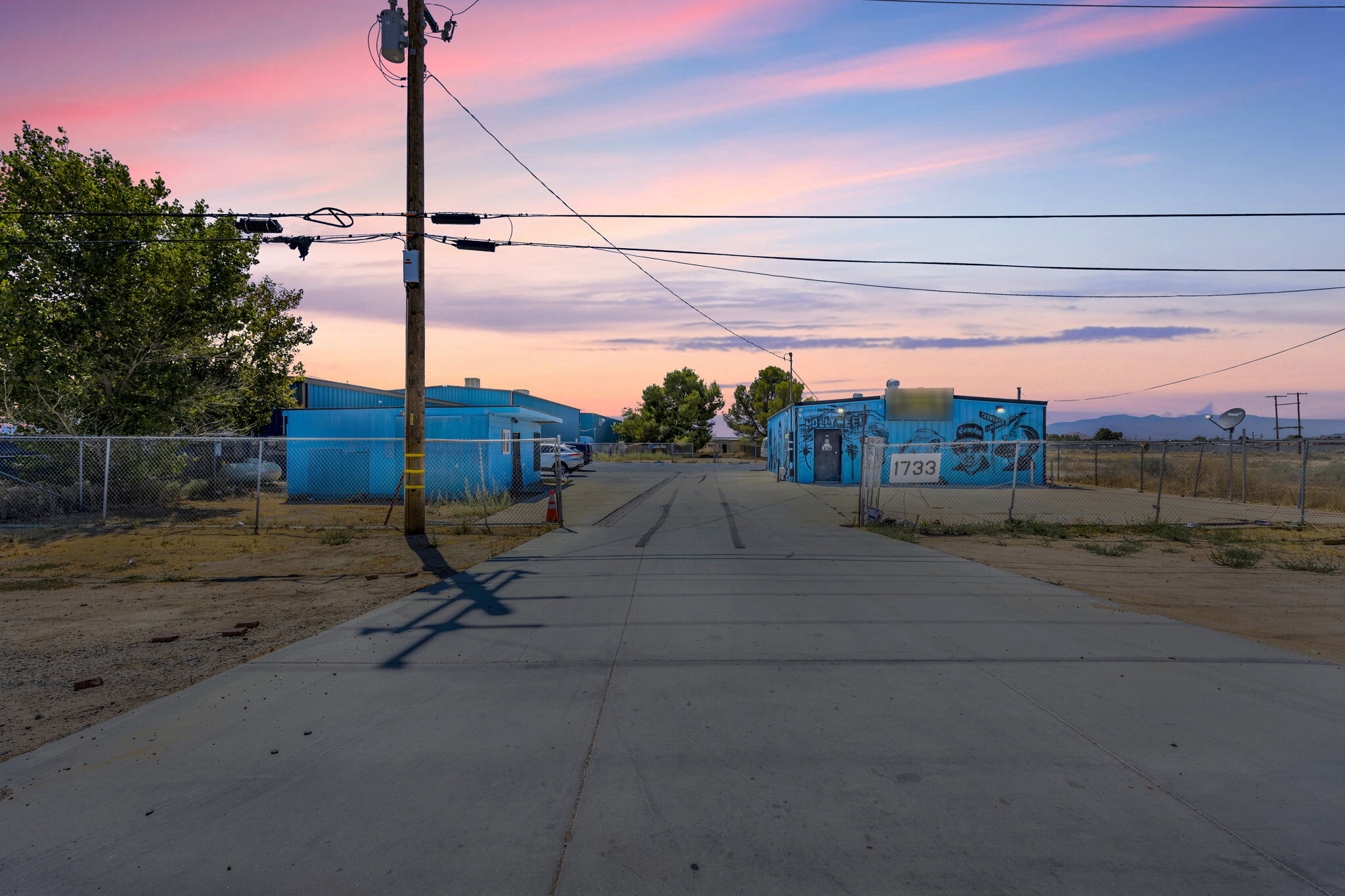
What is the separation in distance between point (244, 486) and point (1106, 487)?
3480 cm

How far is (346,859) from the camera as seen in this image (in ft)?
10.0

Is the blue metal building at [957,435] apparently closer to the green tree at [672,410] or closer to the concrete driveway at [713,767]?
the concrete driveway at [713,767]

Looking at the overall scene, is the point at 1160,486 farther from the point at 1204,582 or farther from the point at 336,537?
the point at 336,537

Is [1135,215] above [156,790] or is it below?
above

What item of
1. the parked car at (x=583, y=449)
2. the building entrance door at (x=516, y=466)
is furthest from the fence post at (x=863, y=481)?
the parked car at (x=583, y=449)

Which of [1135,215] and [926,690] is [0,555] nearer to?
[926,690]

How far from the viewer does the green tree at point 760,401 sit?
73.8m

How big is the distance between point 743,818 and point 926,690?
239cm

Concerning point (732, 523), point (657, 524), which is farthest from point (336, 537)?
point (732, 523)

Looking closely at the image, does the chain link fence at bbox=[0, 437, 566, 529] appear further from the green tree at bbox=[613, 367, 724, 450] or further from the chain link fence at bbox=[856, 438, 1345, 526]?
the green tree at bbox=[613, 367, 724, 450]

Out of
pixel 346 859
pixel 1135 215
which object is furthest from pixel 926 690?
pixel 1135 215

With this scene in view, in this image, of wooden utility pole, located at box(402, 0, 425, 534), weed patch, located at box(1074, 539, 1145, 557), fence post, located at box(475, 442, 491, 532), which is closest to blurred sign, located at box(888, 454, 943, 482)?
weed patch, located at box(1074, 539, 1145, 557)

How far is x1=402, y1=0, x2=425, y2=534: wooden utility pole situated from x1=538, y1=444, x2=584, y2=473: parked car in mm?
21130

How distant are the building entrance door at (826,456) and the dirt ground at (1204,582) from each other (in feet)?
61.9
